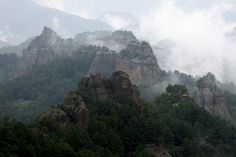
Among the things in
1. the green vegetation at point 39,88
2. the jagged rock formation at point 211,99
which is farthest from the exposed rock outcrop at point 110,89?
the green vegetation at point 39,88

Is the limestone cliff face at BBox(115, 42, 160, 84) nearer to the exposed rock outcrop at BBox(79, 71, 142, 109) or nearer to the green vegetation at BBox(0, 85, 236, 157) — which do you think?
the green vegetation at BBox(0, 85, 236, 157)

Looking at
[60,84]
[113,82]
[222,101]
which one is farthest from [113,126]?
[60,84]

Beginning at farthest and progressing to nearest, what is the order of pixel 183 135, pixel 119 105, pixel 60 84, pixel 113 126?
1. pixel 60 84
2. pixel 183 135
3. pixel 119 105
4. pixel 113 126

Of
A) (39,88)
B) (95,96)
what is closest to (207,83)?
(95,96)

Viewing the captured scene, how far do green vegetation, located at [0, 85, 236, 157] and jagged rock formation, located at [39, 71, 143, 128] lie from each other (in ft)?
4.13

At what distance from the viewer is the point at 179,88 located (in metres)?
114

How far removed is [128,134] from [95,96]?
368 inches

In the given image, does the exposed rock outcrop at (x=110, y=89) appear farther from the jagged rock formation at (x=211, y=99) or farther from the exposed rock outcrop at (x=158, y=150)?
the jagged rock formation at (x=211, y=99)

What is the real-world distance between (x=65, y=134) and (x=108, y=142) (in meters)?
6.09

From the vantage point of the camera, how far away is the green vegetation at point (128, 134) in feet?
199

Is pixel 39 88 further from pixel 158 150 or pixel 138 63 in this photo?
pixel 158 150

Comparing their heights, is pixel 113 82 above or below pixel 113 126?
above

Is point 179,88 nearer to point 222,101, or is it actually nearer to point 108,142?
point 222,101

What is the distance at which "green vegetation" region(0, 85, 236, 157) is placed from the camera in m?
60.6
